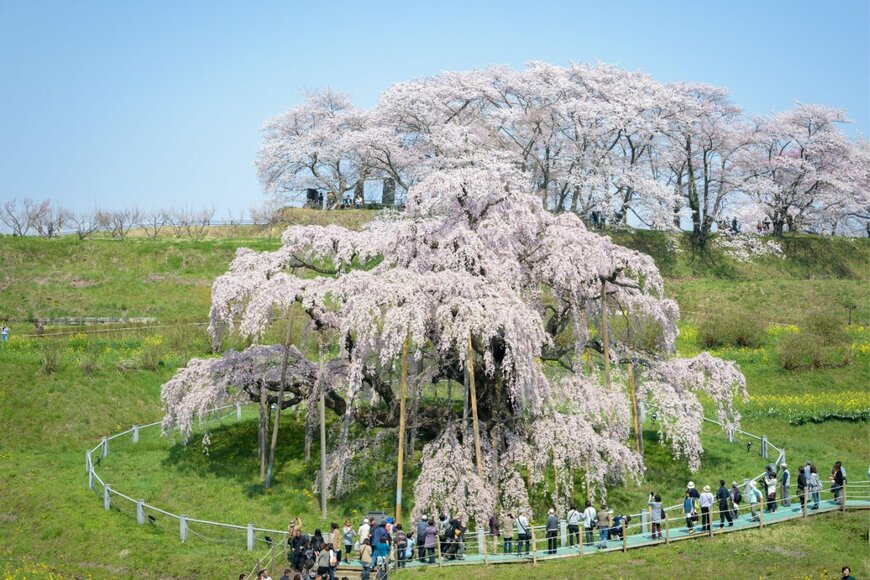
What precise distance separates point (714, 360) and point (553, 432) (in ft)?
27.7

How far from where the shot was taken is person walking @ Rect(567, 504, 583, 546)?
97.5ft

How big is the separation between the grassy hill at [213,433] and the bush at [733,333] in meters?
0.25

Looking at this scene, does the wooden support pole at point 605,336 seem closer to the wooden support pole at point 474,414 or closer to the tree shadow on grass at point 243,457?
the wooden support pole at point 474,414

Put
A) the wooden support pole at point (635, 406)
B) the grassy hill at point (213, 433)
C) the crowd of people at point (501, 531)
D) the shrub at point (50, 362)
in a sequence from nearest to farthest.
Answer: the crowd of people at point (501, 531)
the grassy hill at point (213, 433)
the wooden support pole at point (635, 406)
the shrub at point (50, 362)

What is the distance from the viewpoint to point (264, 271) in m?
36.9

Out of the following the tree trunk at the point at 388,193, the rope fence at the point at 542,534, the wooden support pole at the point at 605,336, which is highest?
the tree trunk at the point at 388,193

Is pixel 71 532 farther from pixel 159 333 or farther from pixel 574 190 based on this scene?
pixel 574 190

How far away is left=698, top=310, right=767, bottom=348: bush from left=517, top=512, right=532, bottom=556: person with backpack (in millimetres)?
Result: 31751

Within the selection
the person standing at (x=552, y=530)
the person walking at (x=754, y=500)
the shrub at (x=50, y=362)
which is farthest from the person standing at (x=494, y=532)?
the shrub at (x=50, y=362)

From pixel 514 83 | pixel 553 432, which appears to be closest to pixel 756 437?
pixel 553 432

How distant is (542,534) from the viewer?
3164 centimetres

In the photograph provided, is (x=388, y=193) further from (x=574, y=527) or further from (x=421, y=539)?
(x=421, y=539)

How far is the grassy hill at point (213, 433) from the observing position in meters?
30.5

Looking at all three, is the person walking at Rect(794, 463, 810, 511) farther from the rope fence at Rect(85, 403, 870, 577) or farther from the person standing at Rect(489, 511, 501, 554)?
the person standing at Rect(489, 511, 501, 554)
